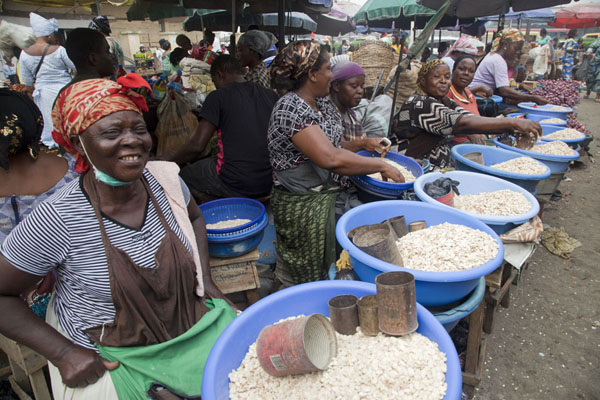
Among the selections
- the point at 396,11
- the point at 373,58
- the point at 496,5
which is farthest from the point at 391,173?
the point at 396,11

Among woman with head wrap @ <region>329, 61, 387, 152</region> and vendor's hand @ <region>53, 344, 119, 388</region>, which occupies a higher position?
woman with head wrap @ <region>329, 61, 387, 152</region>

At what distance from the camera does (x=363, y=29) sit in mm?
14977

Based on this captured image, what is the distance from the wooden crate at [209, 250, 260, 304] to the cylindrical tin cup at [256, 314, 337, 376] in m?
1.26

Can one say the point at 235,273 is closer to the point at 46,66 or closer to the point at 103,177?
the point at 103,177

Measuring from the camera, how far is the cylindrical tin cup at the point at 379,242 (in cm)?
148

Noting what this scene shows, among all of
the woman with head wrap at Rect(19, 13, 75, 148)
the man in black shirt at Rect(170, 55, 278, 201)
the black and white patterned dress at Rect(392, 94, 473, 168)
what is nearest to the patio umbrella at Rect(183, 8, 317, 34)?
the woman with head wrap at Rect(19, 13, 75, 148)

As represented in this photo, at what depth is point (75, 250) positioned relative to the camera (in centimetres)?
134

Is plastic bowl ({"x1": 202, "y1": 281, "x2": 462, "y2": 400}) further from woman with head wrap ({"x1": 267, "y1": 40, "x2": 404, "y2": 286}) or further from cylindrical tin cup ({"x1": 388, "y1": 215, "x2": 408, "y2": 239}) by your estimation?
woman with head wrap ({"x1": 267, "y1": 40, "x2": 404, "y2": 286})

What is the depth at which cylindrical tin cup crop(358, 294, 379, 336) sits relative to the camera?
1.29 meters

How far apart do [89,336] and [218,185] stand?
1691mm

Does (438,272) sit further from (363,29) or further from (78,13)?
(363,29)

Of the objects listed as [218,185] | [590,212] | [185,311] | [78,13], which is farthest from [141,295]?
[78,13]

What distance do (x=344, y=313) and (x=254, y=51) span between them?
147 inches

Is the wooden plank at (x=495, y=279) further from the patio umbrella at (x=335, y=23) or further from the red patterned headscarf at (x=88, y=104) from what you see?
the patio umbrella at (x=335, y=23)
